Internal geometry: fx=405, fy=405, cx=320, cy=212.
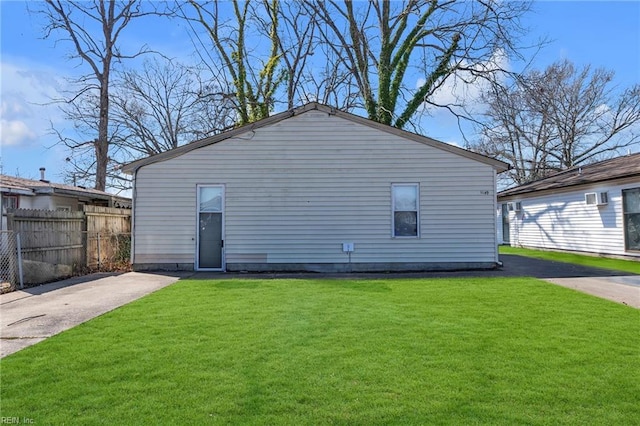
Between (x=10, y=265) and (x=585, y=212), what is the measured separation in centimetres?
1740

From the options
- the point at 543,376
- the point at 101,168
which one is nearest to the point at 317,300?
the point at 543,376

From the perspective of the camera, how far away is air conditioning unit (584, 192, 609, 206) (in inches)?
535

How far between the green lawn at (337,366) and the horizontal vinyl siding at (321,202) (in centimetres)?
465

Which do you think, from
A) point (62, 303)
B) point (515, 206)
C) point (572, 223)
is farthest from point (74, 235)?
point (515, 206)

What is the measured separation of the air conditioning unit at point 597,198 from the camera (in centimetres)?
1360

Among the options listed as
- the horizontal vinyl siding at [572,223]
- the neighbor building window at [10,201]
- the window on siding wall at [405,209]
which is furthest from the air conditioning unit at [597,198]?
the neighbor building window at [10,201]

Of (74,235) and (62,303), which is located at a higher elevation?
(74,235)

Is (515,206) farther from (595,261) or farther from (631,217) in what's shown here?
(631,217)

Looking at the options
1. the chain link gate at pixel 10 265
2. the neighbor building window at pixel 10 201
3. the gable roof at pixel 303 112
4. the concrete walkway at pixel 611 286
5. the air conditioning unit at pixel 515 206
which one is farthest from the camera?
the air conditioning unit at pixel 515 206

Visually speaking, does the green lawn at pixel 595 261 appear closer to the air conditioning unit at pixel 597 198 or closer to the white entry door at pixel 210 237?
the air conditioning unit at pixel 597 198

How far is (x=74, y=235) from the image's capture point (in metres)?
11.1

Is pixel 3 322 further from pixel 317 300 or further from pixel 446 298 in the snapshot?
pixel 446 298

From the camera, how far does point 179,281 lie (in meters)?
9.52

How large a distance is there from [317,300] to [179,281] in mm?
4135
